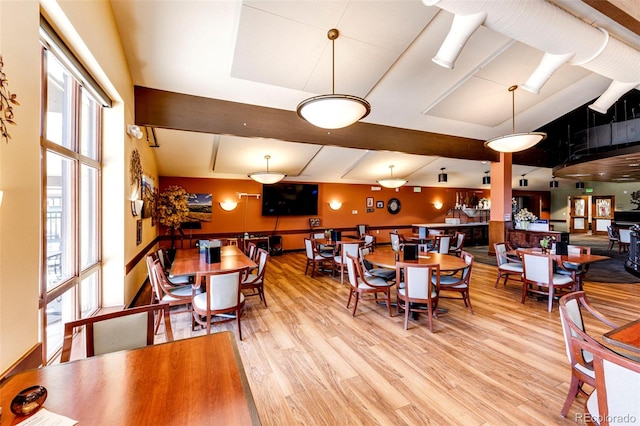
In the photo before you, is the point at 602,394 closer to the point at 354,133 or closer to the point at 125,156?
the point at 125,156

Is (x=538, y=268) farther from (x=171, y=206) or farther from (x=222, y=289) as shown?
(x=171, y=206)

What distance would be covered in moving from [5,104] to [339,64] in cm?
347

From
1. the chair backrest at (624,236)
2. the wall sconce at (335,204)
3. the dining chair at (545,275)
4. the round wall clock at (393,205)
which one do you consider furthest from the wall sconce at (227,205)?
the chair backrest at (624,236)

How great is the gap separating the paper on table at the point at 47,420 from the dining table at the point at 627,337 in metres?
2.39

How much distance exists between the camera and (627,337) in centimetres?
147

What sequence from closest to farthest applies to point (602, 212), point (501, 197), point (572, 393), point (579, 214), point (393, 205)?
point (572, 393) → point (501, 197) → point (393, 205) → point (602, 212) → point (579, 214)

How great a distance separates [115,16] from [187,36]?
67cm

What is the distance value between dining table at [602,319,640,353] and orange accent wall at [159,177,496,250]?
7.91 metres

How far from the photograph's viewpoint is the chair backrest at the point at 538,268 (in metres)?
3.72

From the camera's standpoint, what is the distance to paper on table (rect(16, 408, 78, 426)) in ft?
2.95

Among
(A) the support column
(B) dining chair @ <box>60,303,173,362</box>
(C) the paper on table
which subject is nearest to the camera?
(C) the paper on table

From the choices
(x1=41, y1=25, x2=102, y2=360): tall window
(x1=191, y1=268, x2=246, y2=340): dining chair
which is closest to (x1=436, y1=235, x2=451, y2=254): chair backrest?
(x1=191, y1=268, x2=246, y2=340): dining chair

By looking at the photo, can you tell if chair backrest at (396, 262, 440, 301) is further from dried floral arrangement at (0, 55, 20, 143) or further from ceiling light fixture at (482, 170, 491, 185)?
ceiling light fixture at (482, 170, 491, 185)

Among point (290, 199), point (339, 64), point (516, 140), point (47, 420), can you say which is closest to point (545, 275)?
point (516, 140)
